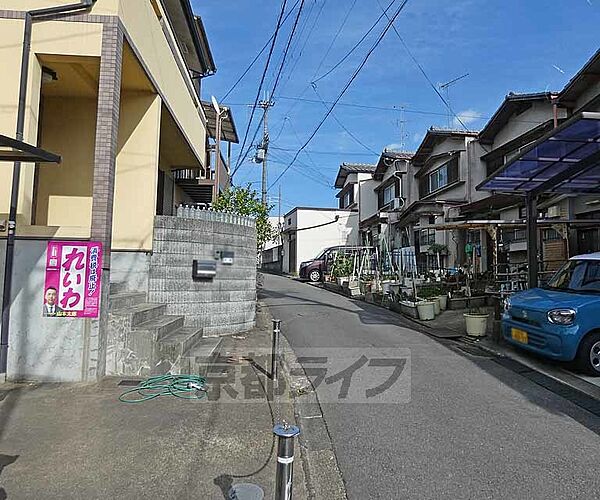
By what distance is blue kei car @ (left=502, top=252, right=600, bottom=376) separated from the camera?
20.7ft

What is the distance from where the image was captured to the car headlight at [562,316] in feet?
20.8

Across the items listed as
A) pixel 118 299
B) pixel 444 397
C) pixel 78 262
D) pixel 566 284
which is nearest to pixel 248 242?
pixel 118 299

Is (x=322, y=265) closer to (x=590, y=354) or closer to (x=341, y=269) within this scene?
Answer: (x=341, y=269)

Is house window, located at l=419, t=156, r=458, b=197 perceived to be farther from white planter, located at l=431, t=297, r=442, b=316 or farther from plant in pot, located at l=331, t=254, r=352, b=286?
white planter, located at l=431, t=297, r=442, b=316

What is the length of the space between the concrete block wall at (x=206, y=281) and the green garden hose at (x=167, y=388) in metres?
2.18

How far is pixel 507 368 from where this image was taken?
6820mm

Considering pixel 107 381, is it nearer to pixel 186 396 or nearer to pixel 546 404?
pixel 186 396

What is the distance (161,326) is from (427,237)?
56.0 feet

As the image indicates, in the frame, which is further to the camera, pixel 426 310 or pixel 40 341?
pixel 426 310

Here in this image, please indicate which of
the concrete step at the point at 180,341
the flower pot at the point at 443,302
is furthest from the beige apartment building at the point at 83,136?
the flower pot at the point at 443,302

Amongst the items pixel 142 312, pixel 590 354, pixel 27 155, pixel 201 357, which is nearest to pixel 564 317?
pixel 590 354

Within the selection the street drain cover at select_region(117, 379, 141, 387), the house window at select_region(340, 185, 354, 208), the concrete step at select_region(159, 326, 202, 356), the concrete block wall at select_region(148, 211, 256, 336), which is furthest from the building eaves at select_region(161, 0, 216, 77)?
the house window at select_region(340, 185, 354, 208)

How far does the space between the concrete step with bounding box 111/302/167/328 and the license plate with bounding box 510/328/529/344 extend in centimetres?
570

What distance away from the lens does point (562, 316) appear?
21.1 ft
